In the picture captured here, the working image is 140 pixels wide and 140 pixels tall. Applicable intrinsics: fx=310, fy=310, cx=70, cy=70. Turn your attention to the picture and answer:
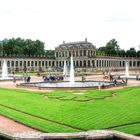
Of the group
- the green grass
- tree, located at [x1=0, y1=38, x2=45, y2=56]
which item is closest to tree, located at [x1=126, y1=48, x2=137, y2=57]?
tree, located at [x1=0, y1=38, x2=45, y2=56]

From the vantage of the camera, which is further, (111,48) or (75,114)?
(111,48)

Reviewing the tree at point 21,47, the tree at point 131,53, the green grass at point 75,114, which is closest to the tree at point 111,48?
the tree at point 131,53

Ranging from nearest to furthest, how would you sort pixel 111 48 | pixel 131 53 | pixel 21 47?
pixel 21 47, pixel 131 53, pixel 111 48

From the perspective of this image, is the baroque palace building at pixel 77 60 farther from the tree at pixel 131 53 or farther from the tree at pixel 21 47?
the tree at pixel 131 53

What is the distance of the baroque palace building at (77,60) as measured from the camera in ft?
459

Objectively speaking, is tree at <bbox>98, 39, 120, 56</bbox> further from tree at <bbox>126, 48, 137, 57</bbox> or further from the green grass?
the green grass

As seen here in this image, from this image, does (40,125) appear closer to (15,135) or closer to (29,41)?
(15,135)

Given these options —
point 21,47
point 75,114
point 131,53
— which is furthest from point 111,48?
point 75,114

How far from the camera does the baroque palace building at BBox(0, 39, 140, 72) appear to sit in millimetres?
139875

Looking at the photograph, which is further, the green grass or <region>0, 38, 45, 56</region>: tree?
<region>0, 38, 45, 56</region>: tree

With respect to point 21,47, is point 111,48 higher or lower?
higher

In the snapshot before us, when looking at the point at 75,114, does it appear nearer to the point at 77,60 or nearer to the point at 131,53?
the point at 77,60

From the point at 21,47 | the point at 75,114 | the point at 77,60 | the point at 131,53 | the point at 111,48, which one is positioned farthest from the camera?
the point at 111,48

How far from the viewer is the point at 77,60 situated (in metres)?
157
